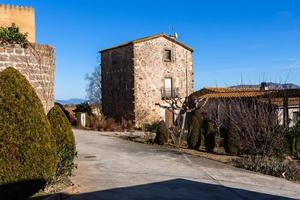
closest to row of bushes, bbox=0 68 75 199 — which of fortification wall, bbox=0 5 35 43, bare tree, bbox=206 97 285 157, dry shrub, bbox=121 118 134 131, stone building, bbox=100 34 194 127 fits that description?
fortification wall, bbox=0 5 35 43

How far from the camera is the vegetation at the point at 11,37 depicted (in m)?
11.7

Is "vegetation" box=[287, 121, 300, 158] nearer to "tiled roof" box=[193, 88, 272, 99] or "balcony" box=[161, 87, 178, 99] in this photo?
"tiled roof" box=[193, 88, 272, 99]

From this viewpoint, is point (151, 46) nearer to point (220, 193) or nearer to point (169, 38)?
point (169, 38)

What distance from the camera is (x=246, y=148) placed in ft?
62.3

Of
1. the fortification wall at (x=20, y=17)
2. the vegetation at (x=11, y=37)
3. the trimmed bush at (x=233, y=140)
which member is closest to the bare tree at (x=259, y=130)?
the trimmed bush at (x=233, y=140)

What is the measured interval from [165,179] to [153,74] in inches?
957

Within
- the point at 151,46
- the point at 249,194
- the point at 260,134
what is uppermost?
the point at 151,46

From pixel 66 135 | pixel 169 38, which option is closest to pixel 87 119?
pixel 169 38

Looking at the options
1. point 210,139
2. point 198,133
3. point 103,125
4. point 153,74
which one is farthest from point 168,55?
point 210,139

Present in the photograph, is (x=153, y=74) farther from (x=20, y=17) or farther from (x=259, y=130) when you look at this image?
(x=20, y=17)

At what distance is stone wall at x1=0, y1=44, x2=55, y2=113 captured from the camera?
11.7m

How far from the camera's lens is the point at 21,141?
293 inches

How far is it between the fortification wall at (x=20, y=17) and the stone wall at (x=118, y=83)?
18.5 m

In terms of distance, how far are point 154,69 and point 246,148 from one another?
59.7 ft
